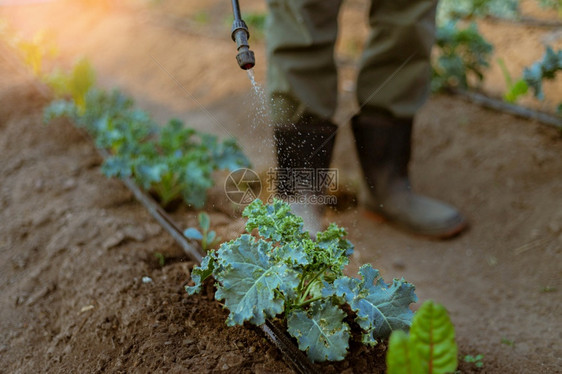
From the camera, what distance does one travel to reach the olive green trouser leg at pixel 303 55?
2068 mm

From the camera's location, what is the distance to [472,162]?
9.25 feet

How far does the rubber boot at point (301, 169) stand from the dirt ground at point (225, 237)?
0.08m

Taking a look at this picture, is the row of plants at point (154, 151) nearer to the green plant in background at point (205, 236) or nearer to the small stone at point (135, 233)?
the small stone at point (135, 233)

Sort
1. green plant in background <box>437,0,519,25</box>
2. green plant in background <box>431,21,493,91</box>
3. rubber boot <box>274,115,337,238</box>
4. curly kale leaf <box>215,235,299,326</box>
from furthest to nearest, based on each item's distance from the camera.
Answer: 1. green plant in background <box>437,0,519,25</box>
2. green plant in background <box>431,21,493,91</box>
3. rubber boot <box>274,115,337,238</box>
4. curly kale leaf <box>215,235,299,326</box>

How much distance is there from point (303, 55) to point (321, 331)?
1296 mm

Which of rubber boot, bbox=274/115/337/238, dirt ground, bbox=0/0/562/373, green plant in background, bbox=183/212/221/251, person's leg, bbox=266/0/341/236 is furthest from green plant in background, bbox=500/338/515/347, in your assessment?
green plant in background, bbox=183/212/221/251

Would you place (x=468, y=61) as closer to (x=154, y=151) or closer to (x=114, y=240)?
(x=154, y=151)

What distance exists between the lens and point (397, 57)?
92.8 inches

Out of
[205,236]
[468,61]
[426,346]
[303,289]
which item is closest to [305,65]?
[205,236]

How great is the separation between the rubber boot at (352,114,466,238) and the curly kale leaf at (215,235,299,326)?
1.29 meters

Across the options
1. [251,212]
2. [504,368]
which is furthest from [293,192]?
[504,368]

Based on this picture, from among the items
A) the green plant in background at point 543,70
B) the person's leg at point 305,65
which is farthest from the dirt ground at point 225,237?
the green plant in background at point 543,70

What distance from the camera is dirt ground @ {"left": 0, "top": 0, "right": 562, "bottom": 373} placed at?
55.6 inches

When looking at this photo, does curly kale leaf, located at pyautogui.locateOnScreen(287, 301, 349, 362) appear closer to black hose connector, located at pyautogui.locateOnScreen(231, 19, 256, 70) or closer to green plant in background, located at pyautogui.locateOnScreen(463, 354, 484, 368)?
green plant in background, located at pyautogui.locateOnScreen(463, 354, 484, 368)
